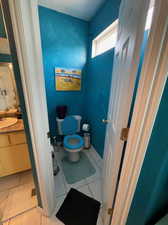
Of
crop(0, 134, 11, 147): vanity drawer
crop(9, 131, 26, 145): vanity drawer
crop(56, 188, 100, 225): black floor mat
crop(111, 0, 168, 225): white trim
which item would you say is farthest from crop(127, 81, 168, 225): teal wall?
→ crop(0, 134, 11, 147): vanity drawer

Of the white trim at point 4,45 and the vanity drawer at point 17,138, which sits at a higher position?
the white trim at point 4,45

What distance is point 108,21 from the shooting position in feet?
4.73

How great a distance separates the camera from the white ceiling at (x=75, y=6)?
145 centimetres

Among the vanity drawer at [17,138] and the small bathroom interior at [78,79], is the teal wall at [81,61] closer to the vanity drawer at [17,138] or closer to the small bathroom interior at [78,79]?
the small bathroom interior at [78,79]

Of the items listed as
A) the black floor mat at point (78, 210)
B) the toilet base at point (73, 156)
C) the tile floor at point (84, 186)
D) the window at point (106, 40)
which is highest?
the window at point (106, 40)

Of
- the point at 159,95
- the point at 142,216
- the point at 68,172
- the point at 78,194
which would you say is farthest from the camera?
the point at 68,172

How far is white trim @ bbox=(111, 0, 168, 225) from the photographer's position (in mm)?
403

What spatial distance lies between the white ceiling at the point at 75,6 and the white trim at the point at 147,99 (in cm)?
162

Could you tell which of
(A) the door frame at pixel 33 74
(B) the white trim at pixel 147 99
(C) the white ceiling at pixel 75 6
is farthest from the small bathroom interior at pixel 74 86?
(B) the white trim at pixel 147 99

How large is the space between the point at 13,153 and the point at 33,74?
1.18 m

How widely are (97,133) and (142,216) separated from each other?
135 centimetres

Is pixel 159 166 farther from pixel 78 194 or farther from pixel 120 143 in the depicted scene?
pixel 78 194

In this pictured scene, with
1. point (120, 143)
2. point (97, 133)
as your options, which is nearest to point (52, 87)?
point (97, 133)

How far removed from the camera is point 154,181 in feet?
1.87
